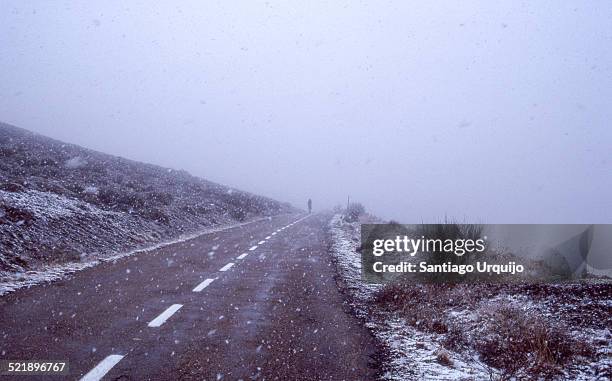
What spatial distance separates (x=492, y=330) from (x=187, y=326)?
4.08 m

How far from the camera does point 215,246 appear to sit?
47.0ft

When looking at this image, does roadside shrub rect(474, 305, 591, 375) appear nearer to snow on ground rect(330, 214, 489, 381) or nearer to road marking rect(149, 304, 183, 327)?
snow on ground rect(330, 214, 489, 381)

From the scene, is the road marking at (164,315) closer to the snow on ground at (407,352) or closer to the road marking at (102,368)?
the road marking at (102,368)

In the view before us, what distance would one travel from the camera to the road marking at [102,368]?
3789mm

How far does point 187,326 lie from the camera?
547 cm

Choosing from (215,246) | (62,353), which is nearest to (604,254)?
(215,246)

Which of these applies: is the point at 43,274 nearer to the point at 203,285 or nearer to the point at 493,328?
the point at 203,285

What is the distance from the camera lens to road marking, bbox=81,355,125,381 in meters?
3.79

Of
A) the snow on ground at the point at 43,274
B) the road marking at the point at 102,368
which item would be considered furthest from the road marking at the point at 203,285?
the road marking at the point at 102,368

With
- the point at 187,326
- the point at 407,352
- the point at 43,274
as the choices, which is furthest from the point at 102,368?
the point at 43,274

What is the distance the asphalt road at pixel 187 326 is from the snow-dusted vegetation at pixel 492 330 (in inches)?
20.2

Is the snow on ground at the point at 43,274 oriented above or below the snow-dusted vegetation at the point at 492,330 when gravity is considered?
below

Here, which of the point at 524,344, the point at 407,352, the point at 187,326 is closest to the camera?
the point at 524,344

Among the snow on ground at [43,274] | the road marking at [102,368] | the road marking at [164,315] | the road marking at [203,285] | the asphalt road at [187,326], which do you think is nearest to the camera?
the road marking at [102,368]
